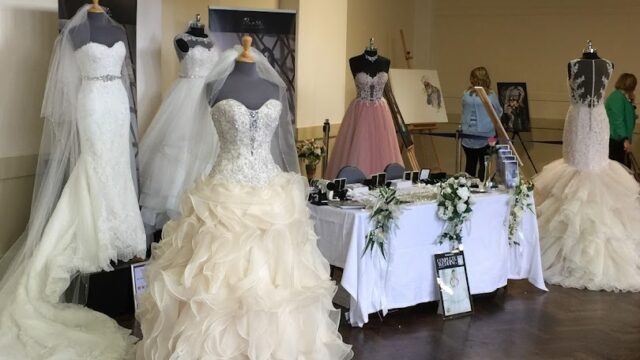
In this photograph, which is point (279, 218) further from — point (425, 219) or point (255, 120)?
point (425, 219)

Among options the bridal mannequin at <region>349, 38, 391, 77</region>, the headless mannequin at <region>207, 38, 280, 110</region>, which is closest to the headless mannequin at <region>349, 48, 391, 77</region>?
the bridal mannequin at <region>349, 38, 391, 77</region>

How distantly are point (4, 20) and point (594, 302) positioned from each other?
4222 millimetres

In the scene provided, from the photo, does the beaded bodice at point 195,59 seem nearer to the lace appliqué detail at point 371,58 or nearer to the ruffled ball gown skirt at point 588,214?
the lace appliqué detail at point 371,58

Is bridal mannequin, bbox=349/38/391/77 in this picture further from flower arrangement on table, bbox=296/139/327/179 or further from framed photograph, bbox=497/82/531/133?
framed photograph, bbox=497/82/531/133

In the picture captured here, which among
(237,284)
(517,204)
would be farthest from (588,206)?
(237,284)

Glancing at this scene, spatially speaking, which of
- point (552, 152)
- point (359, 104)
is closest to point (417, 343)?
point (359, 104)

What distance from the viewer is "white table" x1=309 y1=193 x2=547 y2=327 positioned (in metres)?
4.07

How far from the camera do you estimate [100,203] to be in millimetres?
4109

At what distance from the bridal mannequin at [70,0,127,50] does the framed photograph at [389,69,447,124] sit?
4651 mm

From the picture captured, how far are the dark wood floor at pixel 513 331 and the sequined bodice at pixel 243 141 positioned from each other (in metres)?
1.32

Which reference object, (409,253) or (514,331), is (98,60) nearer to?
(409,253)

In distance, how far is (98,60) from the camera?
416 centimetres

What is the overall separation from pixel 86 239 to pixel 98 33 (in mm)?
1202

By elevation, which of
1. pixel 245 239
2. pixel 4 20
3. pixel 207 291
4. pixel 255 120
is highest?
pixel 4 20
